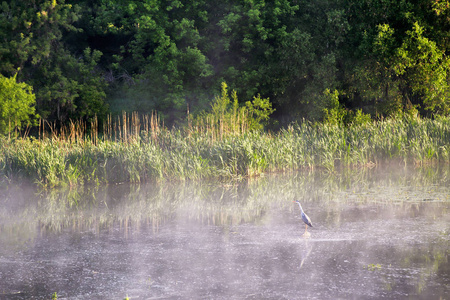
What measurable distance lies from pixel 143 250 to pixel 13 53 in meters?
20.9

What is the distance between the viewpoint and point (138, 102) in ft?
95.3

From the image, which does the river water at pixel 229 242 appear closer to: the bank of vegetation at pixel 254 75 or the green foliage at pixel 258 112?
the bank of vegetation at pixel 254 75

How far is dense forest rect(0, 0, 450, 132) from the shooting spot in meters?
23.2

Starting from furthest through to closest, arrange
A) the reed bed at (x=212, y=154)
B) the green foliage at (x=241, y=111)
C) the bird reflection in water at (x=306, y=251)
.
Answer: the green foliage at (x=241, y=111)
the reed bed at (x=212, y=154)
the bird reflection in water at (x=306, y=251)

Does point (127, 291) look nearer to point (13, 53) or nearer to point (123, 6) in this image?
point (13, 53)

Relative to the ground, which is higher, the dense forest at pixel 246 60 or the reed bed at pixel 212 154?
the dense forest at pixel 246 60

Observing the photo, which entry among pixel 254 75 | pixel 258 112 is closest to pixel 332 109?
pixel 258 112

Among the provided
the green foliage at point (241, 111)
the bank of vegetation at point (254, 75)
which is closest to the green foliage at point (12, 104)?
the bank of vegetation at point (254, 75)

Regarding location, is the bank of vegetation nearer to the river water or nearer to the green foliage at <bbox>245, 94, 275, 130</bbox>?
the green foliage at <bbox>245, 94, 275, 130</bbox>

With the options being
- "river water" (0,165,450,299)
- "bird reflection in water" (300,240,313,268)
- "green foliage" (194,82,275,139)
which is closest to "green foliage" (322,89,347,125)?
"green foliage" (194,82,275,139)

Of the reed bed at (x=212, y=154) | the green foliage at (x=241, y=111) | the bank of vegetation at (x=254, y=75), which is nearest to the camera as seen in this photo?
the reed bed at (x=212, y=154)

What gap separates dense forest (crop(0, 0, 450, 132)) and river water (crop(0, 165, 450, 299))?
11.3 metres

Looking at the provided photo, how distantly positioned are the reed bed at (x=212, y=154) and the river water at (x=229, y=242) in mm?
884

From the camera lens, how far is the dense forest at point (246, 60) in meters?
23.2
